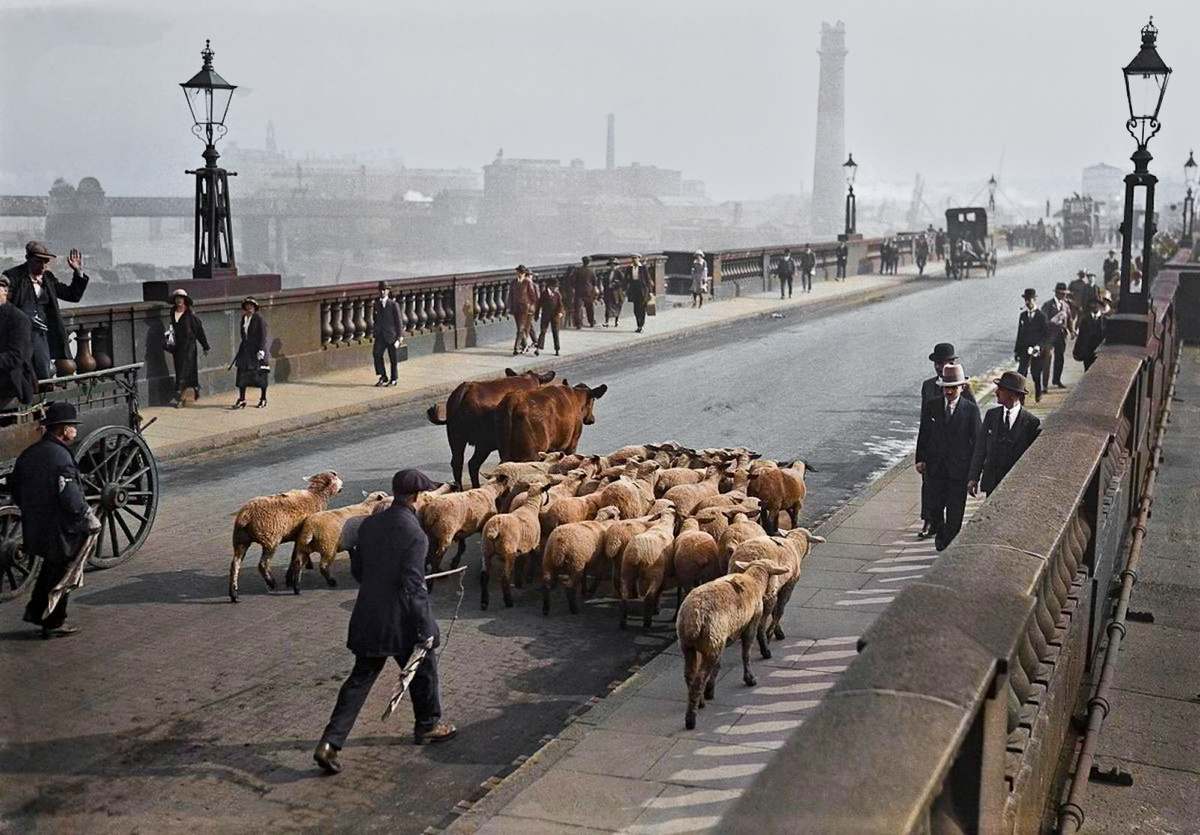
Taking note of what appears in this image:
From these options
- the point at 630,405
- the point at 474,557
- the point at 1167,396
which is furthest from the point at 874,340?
the point at 474,557

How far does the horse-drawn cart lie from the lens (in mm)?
11531

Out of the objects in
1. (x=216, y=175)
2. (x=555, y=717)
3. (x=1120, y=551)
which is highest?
(x=216, y=175)

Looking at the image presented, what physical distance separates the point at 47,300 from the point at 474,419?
4629 millimetres

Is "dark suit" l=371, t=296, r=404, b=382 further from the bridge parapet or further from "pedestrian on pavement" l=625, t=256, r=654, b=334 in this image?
the bridge parapet

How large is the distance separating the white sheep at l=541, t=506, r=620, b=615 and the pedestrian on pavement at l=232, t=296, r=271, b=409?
1217 centimetres

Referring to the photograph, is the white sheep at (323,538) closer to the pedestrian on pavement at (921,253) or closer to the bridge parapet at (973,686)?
the bridge parapet at (973,686)

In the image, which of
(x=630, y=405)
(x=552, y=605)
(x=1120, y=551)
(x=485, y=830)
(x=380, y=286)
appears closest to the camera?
(x=485, y=830)

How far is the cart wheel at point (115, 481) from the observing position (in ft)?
41.2

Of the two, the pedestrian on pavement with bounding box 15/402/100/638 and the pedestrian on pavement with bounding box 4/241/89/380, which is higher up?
the pedestrian on pavement with bounding box 4/241/89/380

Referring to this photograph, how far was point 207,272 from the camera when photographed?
25.1 m

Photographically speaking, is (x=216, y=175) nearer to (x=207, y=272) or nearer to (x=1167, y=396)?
(x=207, y=272)

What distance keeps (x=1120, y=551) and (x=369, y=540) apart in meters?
5.60

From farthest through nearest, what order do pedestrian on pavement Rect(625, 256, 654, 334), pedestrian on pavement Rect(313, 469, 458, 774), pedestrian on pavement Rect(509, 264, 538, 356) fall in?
pedestrian on pavement Rect(625, 256, 654, 334) → pedestrian on pavement Rect(509, 264, 538, 356) → pedestrian on pavement Rect(313, 469, 458, 774)

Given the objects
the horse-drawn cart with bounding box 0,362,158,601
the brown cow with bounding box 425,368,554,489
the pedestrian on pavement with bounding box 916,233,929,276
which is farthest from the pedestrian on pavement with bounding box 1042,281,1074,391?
the pedestrian on pavement with bounding box 916,233,929,276
